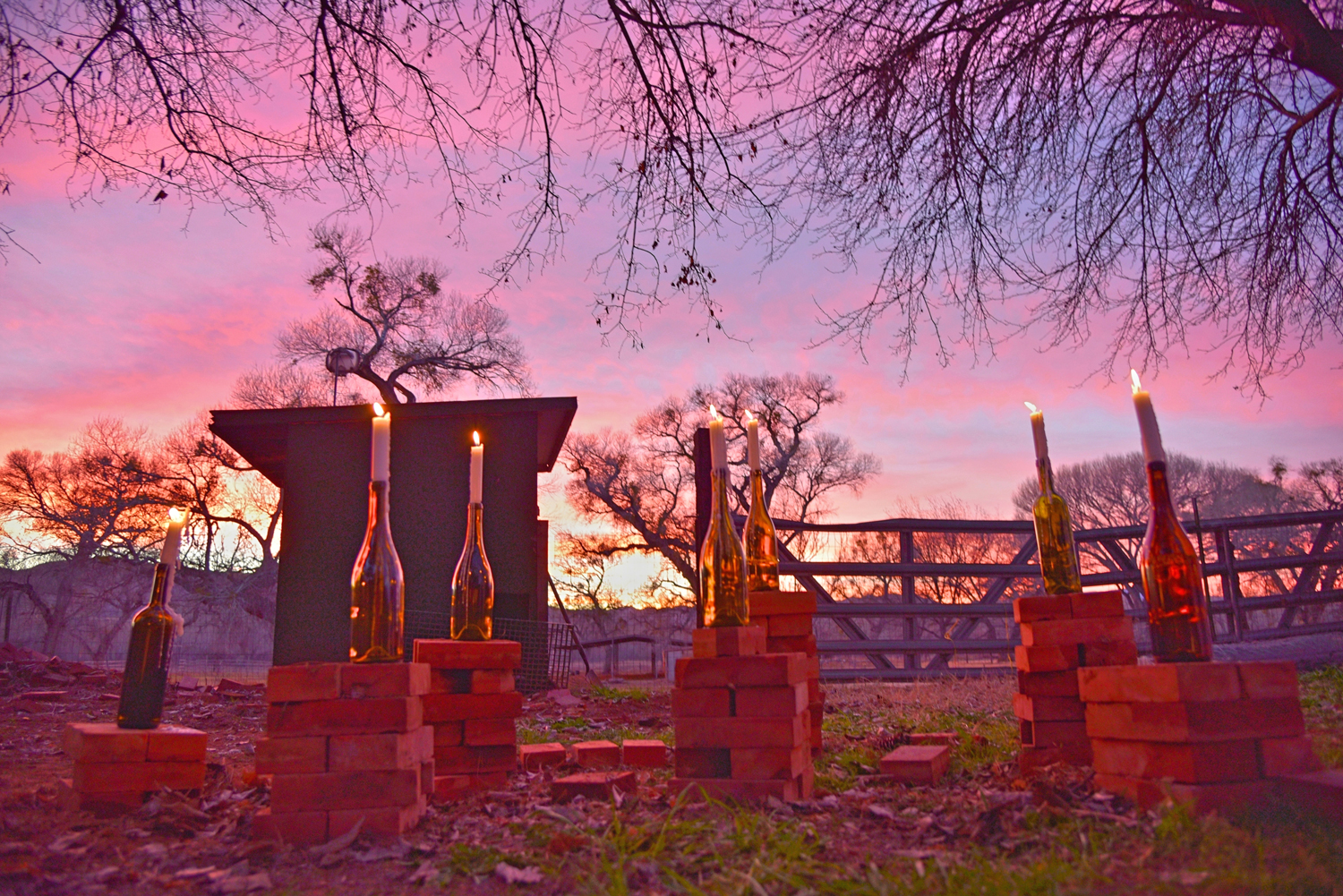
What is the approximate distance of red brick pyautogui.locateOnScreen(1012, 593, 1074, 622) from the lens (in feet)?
9.80

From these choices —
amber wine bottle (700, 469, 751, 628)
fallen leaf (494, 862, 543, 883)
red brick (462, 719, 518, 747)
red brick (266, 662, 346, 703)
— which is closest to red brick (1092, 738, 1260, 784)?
amber wine bottle (700, 469, 751, 628)

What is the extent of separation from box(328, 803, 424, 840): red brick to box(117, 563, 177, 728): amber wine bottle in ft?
3.09

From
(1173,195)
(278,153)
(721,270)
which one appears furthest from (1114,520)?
(278,153)

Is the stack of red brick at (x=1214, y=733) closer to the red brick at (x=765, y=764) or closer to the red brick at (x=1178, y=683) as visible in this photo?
the red brick at (x=1178, y=683)

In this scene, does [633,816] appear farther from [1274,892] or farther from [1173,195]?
[1173,195]

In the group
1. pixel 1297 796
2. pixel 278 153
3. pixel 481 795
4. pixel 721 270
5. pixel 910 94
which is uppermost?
pixel 910 94

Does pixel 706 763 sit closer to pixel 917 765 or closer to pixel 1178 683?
pixel 917 765

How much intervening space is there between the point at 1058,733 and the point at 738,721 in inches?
49.6

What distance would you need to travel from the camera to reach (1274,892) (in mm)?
1469

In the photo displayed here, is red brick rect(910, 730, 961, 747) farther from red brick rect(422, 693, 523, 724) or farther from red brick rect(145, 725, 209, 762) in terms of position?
red brick rect(145, 725, 209, 762)

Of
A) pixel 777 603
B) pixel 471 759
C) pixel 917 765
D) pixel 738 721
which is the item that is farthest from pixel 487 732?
pixel 917 765

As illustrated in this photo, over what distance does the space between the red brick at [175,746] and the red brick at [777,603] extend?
7.86ft

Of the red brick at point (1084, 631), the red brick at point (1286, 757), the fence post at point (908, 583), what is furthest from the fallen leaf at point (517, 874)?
the fence post at point (908, 583)

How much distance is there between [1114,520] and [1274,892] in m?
32.8
